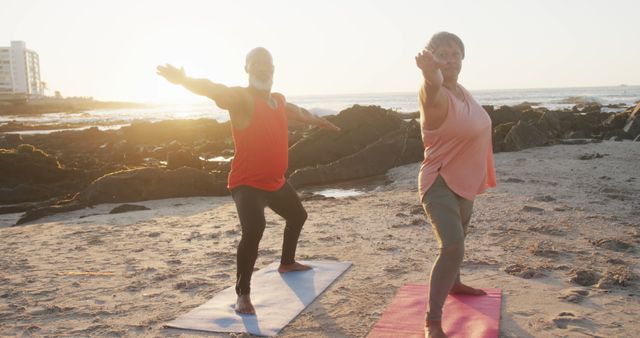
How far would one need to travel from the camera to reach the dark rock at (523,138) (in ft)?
54.5

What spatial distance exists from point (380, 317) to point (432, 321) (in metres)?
0.79

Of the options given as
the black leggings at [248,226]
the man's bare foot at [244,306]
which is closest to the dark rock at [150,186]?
the black leggings at [248,226]

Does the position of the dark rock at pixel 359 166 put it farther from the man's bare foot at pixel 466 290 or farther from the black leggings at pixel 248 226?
the man's bare foot at pixel 466 290

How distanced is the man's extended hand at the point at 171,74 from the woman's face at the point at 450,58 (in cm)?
189

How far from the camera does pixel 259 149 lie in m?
4.92

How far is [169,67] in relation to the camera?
4.47 m

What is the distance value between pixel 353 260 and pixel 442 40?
3.25 meters

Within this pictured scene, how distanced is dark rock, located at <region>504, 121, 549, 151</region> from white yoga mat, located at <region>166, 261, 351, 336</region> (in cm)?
1161

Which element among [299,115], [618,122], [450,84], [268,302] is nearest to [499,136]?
[618,122]

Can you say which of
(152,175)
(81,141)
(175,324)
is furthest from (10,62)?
(175,324)

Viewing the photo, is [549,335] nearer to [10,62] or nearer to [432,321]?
[432,321]

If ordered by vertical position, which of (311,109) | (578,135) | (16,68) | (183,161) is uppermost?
(16,68)

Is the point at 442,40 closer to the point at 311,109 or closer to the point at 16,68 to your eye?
the point at 311,109

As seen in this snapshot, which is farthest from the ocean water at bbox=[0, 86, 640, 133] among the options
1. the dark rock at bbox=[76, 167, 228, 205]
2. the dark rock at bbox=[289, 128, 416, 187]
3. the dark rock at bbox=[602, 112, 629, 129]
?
the dark rock at bbox=[76, 167, 228, 205]
